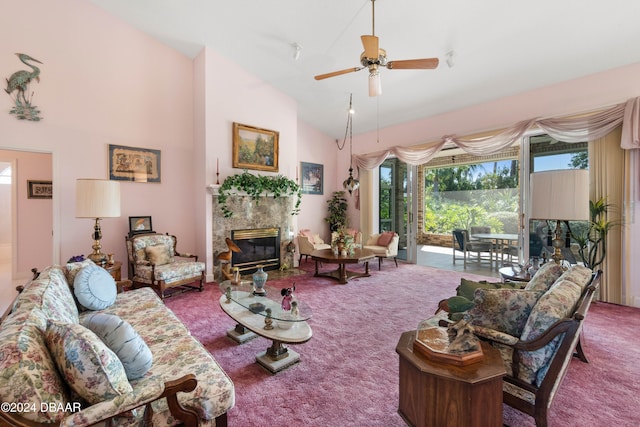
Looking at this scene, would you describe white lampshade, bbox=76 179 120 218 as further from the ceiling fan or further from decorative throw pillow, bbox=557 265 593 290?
decorative throw pillow, bbox=557 265 593 290

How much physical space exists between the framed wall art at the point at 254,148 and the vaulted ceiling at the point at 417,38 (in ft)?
3.39

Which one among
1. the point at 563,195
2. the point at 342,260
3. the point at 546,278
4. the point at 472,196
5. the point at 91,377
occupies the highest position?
the point at 472,196

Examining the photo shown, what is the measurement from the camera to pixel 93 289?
243cm

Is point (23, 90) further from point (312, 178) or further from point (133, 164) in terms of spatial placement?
point (312, 178)

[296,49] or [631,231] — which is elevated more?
[296,49]

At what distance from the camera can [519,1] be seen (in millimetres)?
2965

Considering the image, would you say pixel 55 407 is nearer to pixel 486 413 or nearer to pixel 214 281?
pixel 486 413

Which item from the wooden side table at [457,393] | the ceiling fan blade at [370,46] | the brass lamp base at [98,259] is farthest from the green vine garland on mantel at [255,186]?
the wooden side table at [457,393]

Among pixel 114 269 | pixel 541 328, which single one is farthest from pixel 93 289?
pixel 541 328

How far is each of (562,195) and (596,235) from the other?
7.53ft

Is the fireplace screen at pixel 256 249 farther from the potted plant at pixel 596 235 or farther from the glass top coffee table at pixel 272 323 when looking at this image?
the potted plant at pixel 596 235

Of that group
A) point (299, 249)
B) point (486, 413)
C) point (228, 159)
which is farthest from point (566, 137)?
point (228, 159)

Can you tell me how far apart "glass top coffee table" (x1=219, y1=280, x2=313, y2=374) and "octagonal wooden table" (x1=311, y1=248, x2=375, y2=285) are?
7.01 feet

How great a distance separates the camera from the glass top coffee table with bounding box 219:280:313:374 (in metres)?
2.23
